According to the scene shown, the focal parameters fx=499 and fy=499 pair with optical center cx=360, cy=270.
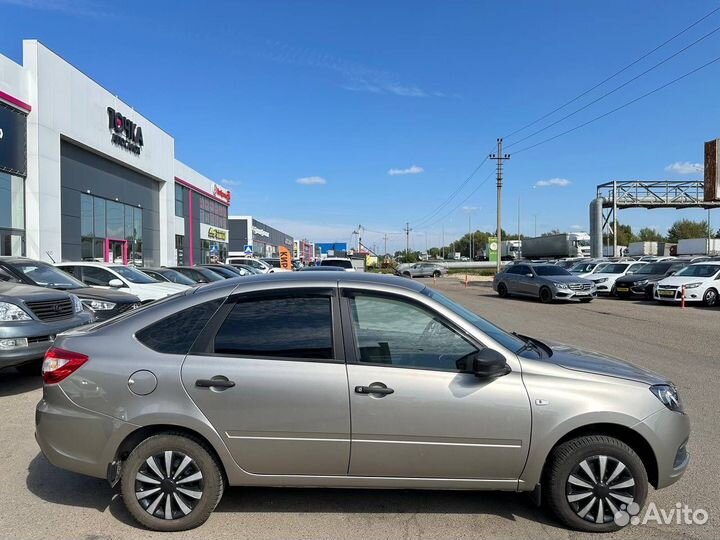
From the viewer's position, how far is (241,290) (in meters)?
3.57

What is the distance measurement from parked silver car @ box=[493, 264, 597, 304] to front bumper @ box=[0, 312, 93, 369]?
60.3 feet

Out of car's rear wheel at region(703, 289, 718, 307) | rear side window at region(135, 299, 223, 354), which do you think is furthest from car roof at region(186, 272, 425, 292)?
car's rear wheel at region(703, 289, 718, 307)

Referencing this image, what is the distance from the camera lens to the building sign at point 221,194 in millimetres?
47706

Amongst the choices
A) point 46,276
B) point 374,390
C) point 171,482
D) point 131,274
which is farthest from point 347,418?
point 131,274

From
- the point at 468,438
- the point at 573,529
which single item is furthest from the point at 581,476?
the point at 468,438

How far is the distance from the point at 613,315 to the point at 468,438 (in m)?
14.8

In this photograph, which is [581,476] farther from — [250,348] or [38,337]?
[38,337]

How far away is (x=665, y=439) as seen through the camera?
3256 mm

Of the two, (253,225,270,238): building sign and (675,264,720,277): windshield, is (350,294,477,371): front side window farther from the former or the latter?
(253,225,270,238): building sign

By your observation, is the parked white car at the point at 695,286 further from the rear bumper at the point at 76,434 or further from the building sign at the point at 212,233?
the building sign at the point at 212,233

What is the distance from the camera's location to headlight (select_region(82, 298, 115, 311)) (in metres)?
9.11

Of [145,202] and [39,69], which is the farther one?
[145,202]

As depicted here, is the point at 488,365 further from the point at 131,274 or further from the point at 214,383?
the point at 131,274

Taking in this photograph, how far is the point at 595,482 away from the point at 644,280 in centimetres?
2202
